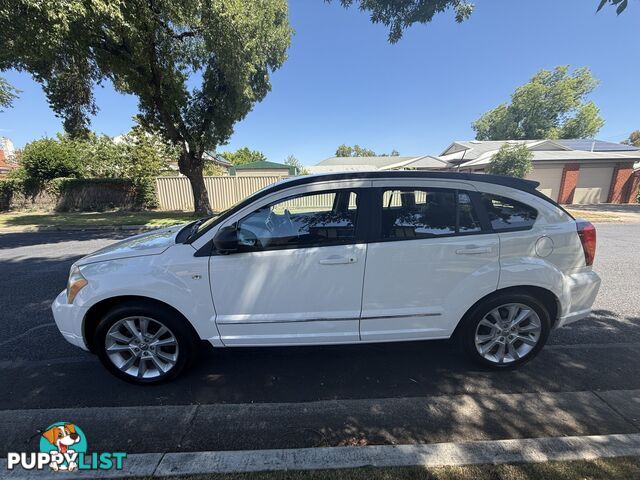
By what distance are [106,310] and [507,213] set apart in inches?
142

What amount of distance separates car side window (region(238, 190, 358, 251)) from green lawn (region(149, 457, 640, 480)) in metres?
1.51

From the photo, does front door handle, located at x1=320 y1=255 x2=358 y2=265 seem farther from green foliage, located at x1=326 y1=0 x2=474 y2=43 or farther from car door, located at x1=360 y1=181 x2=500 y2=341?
green foliage, located at x1=326 y1=0 x2=474 y2=43

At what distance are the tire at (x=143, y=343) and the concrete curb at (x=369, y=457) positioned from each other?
0.79m

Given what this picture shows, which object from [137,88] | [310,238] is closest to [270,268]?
[310,238]

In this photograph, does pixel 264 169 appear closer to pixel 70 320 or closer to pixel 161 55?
pixel 161 55

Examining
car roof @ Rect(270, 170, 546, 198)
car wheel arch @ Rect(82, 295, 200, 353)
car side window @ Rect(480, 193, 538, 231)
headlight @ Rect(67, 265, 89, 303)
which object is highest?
car roof @ Rect(270, 170, 546, 198)

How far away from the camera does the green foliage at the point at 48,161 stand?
16578mm

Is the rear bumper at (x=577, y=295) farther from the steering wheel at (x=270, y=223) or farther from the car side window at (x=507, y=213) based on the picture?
the steering wheel at (x=270, y=223)

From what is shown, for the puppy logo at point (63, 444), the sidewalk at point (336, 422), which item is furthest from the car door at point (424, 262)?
the puppy logo at point (63, 444)

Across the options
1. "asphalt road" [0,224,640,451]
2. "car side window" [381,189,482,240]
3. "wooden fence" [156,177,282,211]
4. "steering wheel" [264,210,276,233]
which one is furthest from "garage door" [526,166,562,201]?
"steering wheel" [264,210,276,233]

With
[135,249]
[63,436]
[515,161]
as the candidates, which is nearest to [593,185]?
[515,161]

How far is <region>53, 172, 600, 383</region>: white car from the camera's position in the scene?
244 centimetres

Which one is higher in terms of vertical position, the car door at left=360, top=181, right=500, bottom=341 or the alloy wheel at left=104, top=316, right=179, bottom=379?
the car door at left=360, top=181, right=500, bottom=341

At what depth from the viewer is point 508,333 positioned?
8.96 feet
